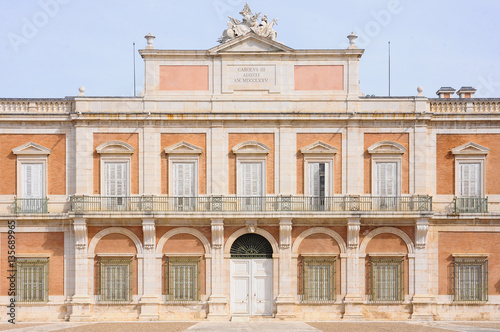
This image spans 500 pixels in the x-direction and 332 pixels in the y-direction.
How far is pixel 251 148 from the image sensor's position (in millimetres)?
36156

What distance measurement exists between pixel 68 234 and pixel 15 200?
271 cm

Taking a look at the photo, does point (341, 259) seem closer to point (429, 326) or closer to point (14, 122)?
point (429, 326)

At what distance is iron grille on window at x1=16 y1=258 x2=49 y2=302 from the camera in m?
36.0

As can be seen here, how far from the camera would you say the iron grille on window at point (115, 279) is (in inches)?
1411

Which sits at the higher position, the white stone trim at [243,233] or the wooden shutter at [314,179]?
the wooden shutter at [314,179]

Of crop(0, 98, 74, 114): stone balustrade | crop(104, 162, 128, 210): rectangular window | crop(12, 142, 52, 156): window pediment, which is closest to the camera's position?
crop(104, 162, 128, 210): rectangular window

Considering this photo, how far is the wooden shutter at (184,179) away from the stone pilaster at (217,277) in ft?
5.95

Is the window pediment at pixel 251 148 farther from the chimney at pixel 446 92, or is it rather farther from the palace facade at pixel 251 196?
the chimney at pixel 446 92

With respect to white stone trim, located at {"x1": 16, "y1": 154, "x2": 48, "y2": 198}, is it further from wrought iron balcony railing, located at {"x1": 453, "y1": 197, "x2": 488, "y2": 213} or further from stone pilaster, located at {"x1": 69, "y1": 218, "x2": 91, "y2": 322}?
wrought iron balcony railing, located at {"x1": 453, "y1": 197, "x2": 488, "y2": 213}

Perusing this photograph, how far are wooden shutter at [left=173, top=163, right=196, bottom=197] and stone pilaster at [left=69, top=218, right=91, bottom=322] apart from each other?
4.19 m

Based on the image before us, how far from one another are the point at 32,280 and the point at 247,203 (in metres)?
9.78

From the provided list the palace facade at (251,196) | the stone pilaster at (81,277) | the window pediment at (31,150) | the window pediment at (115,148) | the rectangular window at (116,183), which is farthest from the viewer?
the window pediment at (31,150)

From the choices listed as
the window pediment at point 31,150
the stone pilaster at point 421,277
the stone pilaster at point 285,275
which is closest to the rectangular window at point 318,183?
the stone pilaster at point 285,275

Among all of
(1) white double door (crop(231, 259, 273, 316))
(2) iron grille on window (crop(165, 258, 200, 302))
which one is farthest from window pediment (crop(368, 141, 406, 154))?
(2) iron grille on window (crop(165, 258, 200, 302))
